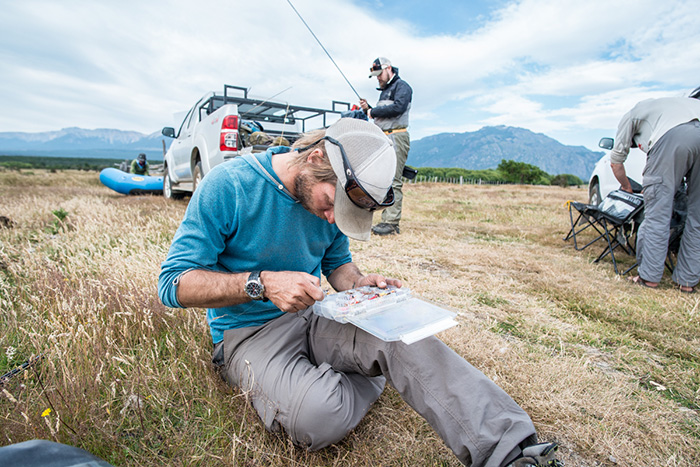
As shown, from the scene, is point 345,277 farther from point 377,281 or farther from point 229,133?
point 229,133

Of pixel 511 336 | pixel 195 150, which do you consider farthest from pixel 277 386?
pixel 195 150

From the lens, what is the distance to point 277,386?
1.49m

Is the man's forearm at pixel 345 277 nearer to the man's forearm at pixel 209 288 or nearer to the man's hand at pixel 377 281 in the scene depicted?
the man's hand at pixel 377 281

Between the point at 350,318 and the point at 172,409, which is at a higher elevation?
the point at 350,318

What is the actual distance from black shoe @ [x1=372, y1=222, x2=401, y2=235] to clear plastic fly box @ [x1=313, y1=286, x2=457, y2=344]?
13.0ft

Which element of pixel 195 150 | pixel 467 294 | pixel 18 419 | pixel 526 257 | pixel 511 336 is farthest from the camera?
pixel 195 150

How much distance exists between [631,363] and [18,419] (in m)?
3.10

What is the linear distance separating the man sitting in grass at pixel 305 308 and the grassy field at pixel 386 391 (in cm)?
16

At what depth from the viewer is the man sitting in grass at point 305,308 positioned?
132cm

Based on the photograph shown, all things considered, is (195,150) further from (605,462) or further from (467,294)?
(605,462)

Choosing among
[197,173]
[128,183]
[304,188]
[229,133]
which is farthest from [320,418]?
[128,183]

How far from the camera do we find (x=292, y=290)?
4.67 ft

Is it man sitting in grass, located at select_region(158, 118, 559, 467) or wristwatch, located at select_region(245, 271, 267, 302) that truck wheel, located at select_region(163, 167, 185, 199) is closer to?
man sitting in grass, located at select_region(158, 118, 559, 467)

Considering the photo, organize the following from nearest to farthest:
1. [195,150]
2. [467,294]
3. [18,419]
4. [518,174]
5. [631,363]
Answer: [18,419]
[631,363]
[467,294]
[195,150]
[518,174]
